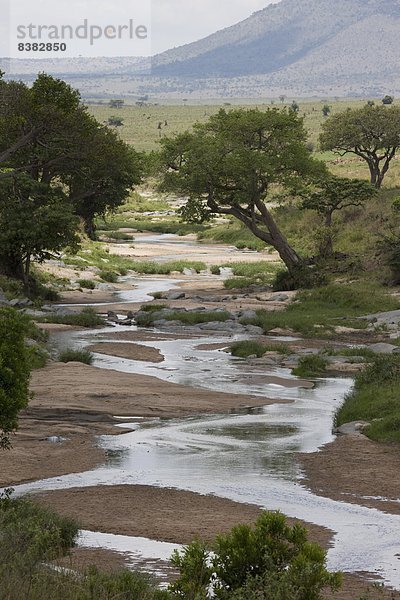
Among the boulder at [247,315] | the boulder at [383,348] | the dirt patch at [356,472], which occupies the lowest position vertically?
the boulder at [247,315]

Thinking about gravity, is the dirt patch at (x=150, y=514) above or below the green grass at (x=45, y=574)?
below

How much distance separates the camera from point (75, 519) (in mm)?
12039

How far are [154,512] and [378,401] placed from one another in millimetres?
8349

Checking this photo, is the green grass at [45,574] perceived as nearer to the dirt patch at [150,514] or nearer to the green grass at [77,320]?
the dirt patch at [150,514]

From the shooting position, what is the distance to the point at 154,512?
13.4 m

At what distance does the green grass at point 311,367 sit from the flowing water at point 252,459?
42 cm

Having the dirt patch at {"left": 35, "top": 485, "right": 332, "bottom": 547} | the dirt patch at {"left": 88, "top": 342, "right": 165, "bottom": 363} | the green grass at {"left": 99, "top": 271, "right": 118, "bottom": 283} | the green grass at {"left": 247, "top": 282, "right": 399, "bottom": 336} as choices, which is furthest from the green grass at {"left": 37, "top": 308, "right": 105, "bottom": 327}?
the dirt patch at {"left": 35, "top": 485, "right": 332, "bottom": 547}

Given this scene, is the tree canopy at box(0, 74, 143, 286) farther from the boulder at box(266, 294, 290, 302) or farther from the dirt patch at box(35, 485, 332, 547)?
the dirt patch at box(35, 485, 332, 547)

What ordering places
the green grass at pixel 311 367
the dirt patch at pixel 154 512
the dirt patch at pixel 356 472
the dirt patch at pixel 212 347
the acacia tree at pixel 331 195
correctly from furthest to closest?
the acacia tree at pixel 331 195 → the dirt patch at pixel 212 347 → the green grass at pixel 311 367 → the dirt patch at pixel 356 472 → the dirt patch at pixel 154 512

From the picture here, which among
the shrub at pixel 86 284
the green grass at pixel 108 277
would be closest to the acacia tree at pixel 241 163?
the shrub at pixel 86 284

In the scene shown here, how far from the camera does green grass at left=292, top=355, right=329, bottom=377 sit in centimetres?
2685

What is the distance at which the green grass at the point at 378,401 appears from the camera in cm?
1891

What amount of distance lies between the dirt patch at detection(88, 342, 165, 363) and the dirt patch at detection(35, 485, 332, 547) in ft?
47.6

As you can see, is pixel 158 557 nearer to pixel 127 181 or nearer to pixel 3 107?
pixel 3 107
